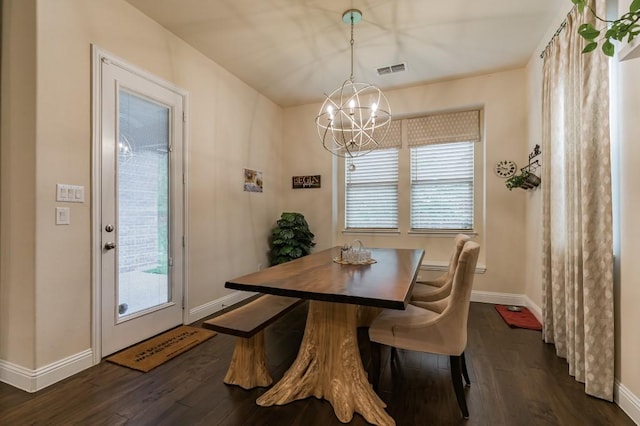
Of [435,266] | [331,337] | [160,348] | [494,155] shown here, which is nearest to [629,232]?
[331,337]

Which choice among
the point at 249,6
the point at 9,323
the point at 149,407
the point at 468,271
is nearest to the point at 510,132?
the point at 468,271

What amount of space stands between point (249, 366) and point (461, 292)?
4.59ft

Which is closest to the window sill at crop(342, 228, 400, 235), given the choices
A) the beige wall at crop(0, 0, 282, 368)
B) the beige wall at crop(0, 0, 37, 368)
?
the beige wall at crop(0, 0, 282, 368)

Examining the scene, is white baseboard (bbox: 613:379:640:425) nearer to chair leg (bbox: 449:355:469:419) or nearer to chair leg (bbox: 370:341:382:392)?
chair leg (bbox: 449:355:469:419)

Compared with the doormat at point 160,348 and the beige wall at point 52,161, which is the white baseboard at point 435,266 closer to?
the doormat at point 160,348

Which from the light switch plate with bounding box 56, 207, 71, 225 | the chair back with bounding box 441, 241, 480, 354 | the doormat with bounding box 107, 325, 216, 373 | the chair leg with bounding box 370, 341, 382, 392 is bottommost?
the doormat with bounding box 107, 325, 216, 373

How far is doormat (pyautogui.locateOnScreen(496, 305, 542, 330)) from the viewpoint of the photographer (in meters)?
3.00

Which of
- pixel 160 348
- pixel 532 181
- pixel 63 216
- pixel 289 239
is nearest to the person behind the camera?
pixel 63 216

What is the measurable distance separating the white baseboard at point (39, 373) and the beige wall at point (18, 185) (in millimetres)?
50

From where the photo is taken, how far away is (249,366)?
1.98 metres

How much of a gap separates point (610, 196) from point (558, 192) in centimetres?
74

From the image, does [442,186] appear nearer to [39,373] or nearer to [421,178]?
[421,178]

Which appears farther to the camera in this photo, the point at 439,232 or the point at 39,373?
the point at 439,232

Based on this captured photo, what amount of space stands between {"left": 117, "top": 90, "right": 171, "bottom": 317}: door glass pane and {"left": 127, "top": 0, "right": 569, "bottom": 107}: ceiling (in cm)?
93
